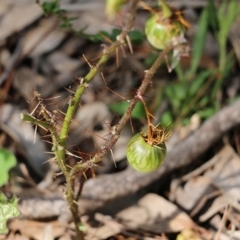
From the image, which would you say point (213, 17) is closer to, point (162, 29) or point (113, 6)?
point (162, 29)

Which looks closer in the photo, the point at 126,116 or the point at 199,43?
the point at 126,116

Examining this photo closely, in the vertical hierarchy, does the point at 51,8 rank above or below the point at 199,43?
above

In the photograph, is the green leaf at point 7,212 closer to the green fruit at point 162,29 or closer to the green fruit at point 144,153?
the green fruit at point 144,153

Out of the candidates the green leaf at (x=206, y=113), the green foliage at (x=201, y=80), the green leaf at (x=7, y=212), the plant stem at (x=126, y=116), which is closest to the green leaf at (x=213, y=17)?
the green foliage at (x=201, y=80)

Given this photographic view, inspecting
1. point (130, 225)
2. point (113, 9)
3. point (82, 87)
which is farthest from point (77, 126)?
point (113, 9)

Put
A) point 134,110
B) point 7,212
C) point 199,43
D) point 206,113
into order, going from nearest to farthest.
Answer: point 7,212
point 134,110
point 206,113
point 199,43

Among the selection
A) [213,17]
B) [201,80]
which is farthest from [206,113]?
[213,17]
